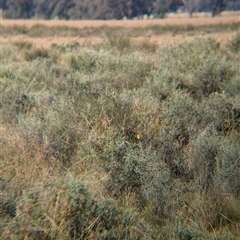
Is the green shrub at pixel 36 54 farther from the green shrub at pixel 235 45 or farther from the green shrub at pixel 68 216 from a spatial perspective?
the green shrub at pixel 68 216

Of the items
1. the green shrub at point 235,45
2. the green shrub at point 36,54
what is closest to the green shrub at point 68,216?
the green shrub at point 36,54

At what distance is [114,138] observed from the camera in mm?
7473

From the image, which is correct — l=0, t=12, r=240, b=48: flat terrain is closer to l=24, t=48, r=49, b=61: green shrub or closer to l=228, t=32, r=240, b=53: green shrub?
l=228, t=32, r=240, b=53: green shrub

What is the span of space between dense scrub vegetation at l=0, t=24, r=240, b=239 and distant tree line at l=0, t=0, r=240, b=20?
72264 mm

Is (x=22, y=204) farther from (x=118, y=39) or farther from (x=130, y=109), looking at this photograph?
(x=118, y=39)

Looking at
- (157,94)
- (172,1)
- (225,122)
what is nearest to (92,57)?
(157,94)

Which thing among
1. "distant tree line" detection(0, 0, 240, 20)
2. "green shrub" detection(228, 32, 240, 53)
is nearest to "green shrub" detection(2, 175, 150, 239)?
"green shrub" detection(228, 32, 240, 53)

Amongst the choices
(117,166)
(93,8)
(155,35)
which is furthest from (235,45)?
(93,8)

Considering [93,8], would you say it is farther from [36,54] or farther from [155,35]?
[36,54]

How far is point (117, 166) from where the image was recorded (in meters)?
6.99

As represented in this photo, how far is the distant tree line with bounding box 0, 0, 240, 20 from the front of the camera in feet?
280

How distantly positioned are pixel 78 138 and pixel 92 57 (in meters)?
8.66

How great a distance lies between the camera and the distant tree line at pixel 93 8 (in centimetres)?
8538

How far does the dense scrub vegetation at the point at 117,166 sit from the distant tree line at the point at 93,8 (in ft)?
237
